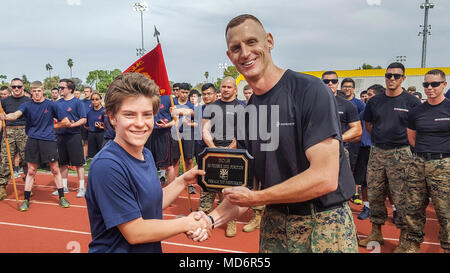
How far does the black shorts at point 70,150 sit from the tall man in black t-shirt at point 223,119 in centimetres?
364

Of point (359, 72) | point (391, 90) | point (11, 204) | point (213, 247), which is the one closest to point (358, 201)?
point (391, 90)

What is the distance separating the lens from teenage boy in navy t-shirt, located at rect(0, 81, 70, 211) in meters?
6.69

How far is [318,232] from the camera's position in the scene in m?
1.93

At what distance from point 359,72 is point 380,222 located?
24.3 m

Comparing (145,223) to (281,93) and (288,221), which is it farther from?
(281,93)

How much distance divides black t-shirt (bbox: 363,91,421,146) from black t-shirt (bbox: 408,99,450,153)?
0.30 meters

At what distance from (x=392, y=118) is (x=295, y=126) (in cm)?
388

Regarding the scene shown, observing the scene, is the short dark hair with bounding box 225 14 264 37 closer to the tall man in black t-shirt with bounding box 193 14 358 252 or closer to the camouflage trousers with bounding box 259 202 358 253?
the tall man in black t-shirt with bounding box 193 14 358 252

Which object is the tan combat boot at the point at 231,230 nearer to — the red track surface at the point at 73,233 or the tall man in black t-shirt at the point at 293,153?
the red track surface at the point at 73,233

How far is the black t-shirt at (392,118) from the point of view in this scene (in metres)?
4.93

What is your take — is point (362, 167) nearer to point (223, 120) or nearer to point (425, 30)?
point (223, 120)

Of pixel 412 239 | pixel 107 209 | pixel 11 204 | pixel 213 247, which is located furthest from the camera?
pixel 11 204

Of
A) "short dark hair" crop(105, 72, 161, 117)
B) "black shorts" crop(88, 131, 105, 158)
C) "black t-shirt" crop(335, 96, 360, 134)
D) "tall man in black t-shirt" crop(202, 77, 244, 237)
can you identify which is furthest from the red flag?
"black shorts" crop(88, 131, 105, 158)

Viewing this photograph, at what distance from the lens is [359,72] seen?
87.1 ft
